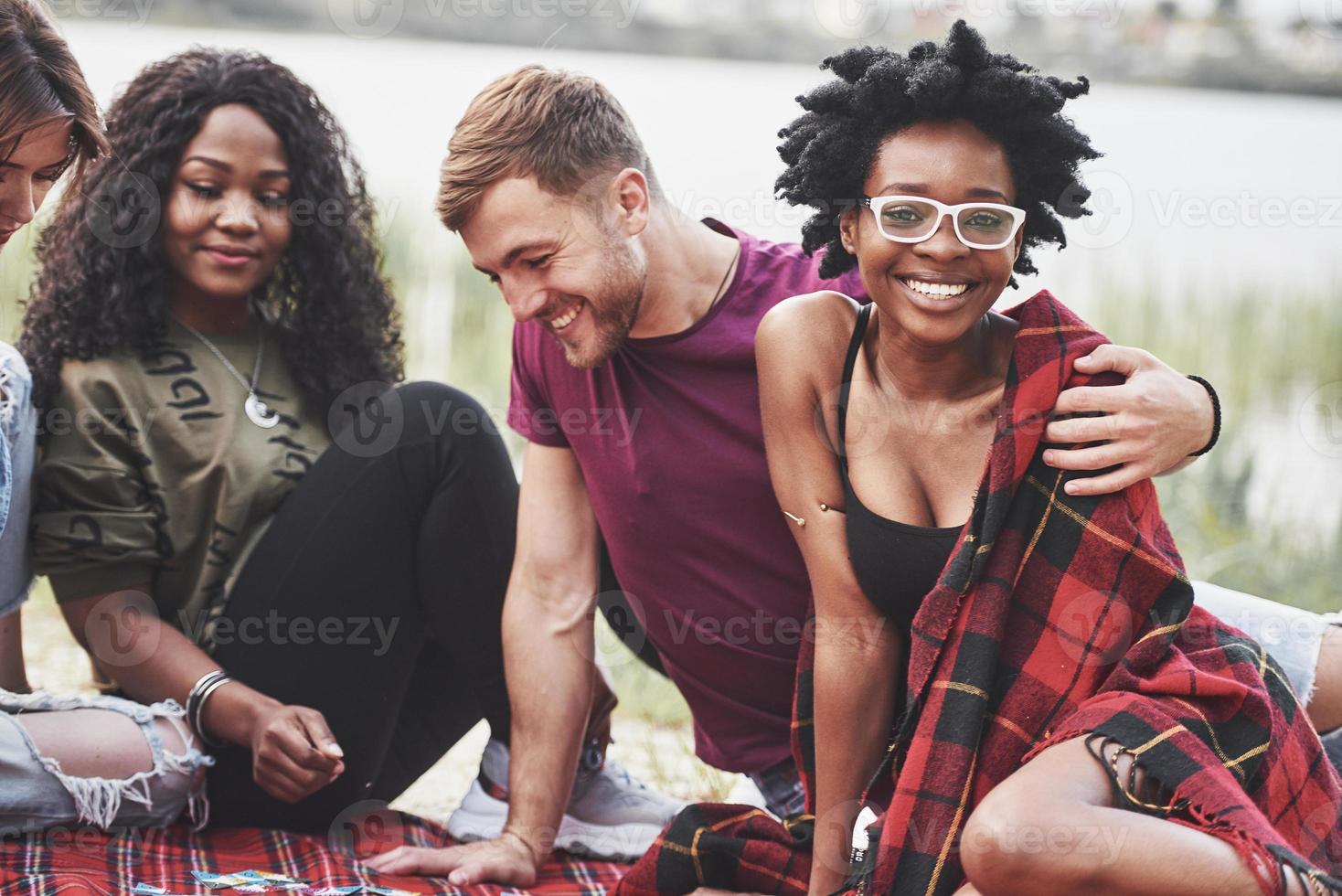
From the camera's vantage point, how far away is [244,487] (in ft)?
9.15

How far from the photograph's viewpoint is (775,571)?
8.64ft

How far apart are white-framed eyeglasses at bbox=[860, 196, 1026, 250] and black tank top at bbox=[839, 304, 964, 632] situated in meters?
0.40

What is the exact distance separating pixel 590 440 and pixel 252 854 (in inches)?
36.8

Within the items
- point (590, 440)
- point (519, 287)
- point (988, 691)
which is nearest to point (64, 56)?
point (519, 287)

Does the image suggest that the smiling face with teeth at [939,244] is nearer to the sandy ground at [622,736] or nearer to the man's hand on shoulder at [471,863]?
the man's hand on shoulder at [471,863]

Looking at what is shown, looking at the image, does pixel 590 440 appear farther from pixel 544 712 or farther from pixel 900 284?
pixel 900 284

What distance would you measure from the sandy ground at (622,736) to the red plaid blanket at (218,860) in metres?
0.51

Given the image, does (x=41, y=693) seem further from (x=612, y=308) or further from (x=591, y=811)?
(x=612, y=308)

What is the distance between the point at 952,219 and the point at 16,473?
163 cm

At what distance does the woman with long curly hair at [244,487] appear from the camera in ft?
8.74

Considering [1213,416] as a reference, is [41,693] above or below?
below

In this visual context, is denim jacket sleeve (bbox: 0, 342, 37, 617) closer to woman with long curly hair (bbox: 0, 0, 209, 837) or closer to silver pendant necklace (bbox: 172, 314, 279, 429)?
woman with long curly hair (bbox: 0, 0, 209, 837)

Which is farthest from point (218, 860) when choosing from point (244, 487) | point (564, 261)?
point (564, 261)

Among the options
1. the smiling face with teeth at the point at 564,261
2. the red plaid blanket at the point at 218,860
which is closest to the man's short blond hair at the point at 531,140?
the smiling face with teeth at the point at 564,261
